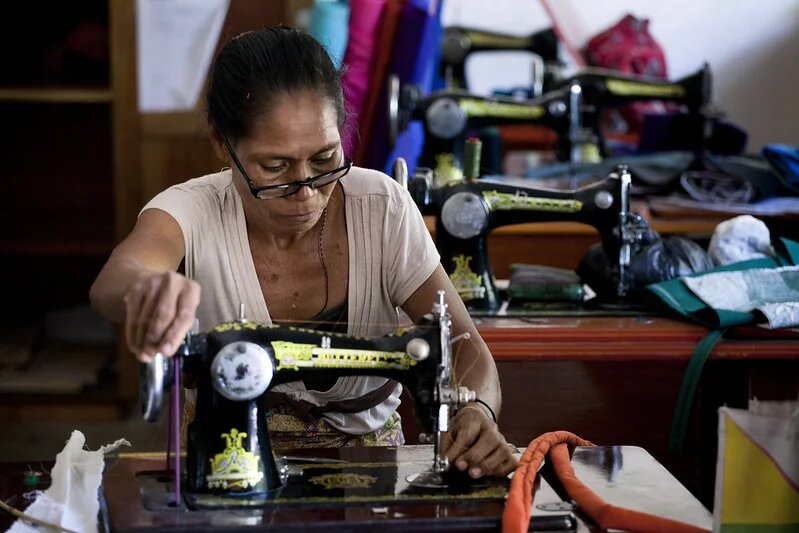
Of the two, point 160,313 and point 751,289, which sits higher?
point 160,313

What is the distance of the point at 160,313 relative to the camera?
1.40 meters

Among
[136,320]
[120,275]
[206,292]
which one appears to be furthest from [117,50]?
[136,320]

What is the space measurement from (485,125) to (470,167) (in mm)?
806

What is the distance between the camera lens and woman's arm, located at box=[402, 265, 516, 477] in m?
1.64

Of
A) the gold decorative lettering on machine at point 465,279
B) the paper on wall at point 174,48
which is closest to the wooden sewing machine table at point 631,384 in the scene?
the gold decorative lettering on machine at point 465,279

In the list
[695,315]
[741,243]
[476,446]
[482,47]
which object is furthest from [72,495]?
[482,47]

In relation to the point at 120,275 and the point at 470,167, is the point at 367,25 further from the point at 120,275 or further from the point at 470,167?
the point at 120,275

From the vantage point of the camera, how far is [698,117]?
3.77m

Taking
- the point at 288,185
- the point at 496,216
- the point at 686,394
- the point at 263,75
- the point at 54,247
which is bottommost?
the point at 54,247

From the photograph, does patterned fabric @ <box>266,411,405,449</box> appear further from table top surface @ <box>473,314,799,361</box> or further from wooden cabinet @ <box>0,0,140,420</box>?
wooden cabinet @ <box>0,0,140,420</box>

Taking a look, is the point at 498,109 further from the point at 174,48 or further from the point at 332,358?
the point at 332,358

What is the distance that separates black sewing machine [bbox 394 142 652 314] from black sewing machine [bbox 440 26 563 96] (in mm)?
1815

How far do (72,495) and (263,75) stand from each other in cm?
68

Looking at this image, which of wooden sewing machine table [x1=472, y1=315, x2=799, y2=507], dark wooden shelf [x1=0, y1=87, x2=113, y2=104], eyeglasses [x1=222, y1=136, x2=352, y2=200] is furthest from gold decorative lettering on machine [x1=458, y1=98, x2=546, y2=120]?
eyeglasses [x1=222, y1=136, x2=352, y2=200]
